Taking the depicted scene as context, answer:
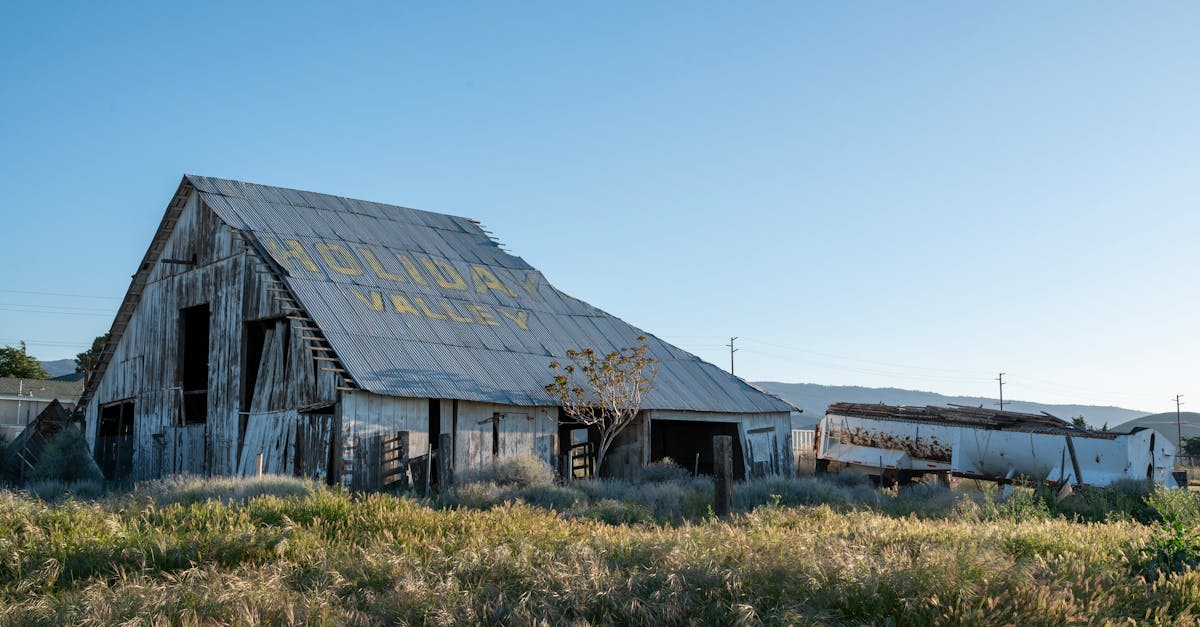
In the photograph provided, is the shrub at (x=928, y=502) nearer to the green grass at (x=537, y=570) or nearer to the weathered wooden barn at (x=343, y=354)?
the green grass at (x=537, y=570)

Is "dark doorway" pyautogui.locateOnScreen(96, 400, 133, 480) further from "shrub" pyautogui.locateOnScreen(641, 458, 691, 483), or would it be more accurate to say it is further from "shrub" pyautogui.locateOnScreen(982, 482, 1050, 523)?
"shrub" pyautogui.locateOnScreen(982, 482, 1050, 523)

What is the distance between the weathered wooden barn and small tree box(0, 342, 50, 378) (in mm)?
31891

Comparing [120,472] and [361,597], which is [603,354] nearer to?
[120,472]

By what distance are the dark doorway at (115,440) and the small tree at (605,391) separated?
A: 12895mm

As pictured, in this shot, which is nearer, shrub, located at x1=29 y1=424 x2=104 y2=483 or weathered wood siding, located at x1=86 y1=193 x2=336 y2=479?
weathered wood siding, located at x1=86 y1=193 x2=336 y2=479

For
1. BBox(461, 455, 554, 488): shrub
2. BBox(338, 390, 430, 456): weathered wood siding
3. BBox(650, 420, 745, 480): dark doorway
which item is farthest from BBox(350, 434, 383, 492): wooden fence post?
BBox(650, 420, 745, 480): dark doorway

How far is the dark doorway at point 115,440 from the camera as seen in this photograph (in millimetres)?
29969

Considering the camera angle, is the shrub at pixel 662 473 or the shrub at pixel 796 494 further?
the shrub at pixel 662 473

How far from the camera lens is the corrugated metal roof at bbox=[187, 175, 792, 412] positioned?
79.8 ft

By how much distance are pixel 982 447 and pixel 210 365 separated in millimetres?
19817

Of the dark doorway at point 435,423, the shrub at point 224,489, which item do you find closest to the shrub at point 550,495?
the dark doorway at point 435,423

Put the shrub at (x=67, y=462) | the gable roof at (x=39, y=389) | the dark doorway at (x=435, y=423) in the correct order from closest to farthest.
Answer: the dark doorway at (x=435, y=423), the shrub at (x=67, y=462), the gable roof at (x=39, y=389)

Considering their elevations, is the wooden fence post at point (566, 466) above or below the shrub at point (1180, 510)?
below

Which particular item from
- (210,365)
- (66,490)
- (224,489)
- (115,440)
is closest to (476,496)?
(224,489)
